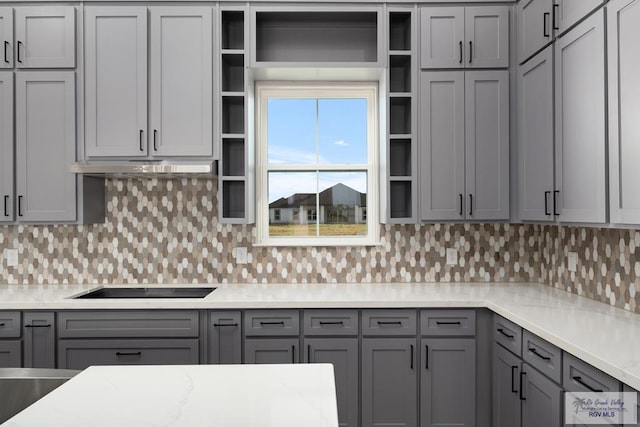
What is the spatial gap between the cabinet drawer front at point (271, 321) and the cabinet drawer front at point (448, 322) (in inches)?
29.3

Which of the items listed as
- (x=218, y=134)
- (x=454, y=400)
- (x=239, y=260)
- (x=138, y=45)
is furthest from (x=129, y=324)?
(x=454, y=400)

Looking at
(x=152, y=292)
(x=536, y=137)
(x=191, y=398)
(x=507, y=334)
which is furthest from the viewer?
(x=152, y=292)

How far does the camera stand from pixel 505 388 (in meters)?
2.54

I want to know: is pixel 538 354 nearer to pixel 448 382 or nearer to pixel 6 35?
pixel 448 382

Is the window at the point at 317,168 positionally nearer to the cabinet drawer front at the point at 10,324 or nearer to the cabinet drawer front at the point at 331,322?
the cabinet drawer front at the point at 331,322

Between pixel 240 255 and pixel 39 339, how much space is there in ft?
4.29

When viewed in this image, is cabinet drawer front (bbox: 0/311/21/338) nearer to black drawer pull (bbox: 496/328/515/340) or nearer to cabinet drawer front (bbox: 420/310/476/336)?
cabinet drawer front (bbox: 420/310/476/336)

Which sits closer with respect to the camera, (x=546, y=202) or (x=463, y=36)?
(x=546, y=202)

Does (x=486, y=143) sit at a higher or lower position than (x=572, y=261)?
higher

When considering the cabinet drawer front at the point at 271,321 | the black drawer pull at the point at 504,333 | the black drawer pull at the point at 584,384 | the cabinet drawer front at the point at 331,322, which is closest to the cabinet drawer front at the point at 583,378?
the black drawer pull at the point at 584,384

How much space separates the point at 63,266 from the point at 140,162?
3.39 ft

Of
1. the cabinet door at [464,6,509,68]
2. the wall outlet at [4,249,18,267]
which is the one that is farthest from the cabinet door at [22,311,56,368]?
the cabinet door at [464,6,509,68]

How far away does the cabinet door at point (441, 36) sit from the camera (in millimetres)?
3004

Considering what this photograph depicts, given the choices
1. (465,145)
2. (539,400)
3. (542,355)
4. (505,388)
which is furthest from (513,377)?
(465,145)
